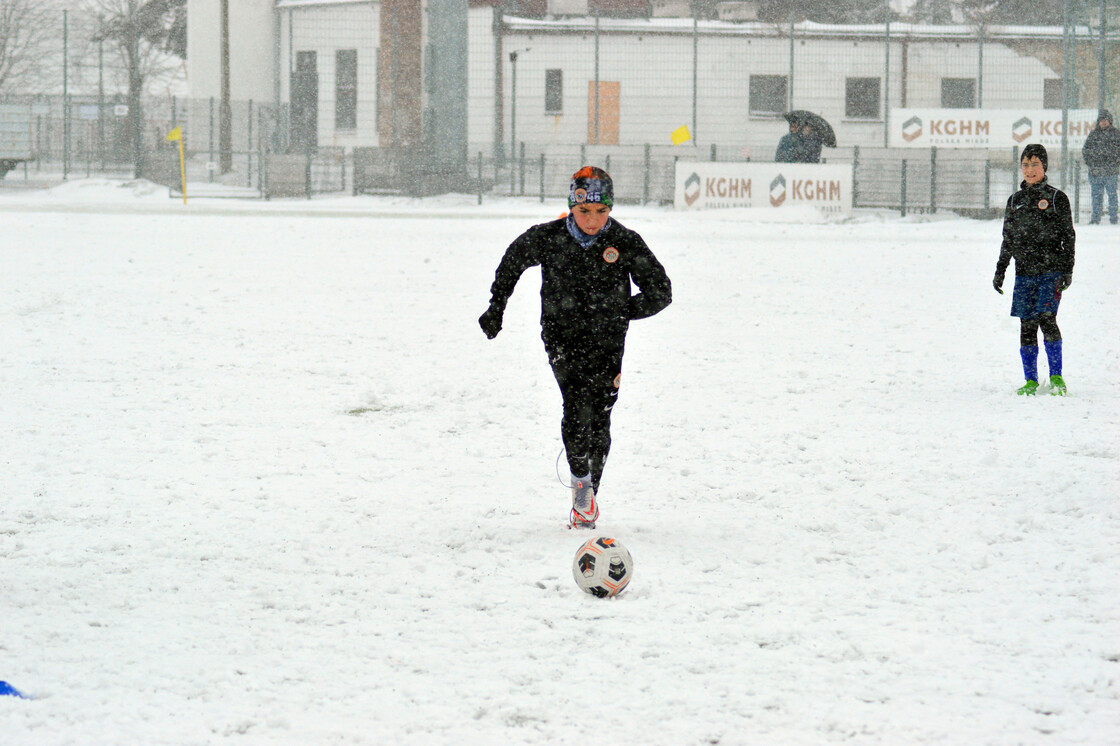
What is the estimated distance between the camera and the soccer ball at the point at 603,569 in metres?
4.61

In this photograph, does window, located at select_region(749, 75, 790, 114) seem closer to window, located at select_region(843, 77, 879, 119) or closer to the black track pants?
window, located at select_region(843, 77, 879, 119)

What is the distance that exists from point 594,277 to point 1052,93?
118 ft

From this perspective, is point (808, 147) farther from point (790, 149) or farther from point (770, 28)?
point (770, 28)

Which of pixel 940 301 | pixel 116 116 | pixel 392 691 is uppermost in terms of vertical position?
pixel 116 116

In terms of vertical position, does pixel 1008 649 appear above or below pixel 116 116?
below

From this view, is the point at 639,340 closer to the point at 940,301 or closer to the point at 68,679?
the point at 940,301

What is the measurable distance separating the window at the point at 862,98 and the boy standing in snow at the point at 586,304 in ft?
115

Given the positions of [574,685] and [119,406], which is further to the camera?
[119,406]

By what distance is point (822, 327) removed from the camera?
38.1ft

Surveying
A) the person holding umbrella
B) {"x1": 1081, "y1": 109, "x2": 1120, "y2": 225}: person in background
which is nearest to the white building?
the person holding umbrella

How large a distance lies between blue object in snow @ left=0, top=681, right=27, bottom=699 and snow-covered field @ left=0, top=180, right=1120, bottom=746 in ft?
0.09

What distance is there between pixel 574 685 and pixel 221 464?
344cm

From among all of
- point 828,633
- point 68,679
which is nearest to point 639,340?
point 828,633

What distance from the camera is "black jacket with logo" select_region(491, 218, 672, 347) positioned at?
5375 mm
